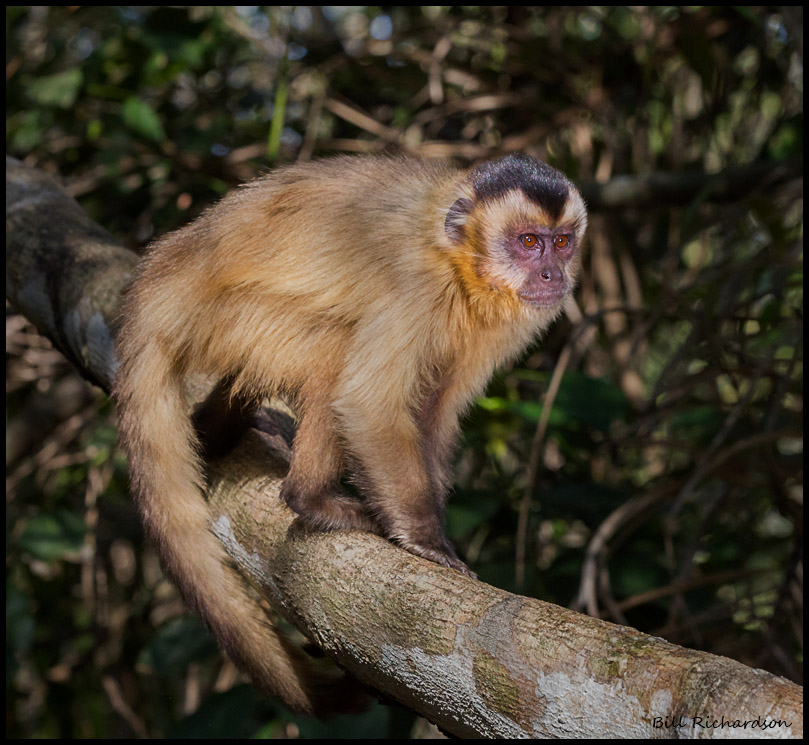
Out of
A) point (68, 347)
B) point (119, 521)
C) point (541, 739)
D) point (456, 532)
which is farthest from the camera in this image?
point (119, 521)

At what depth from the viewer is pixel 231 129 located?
4.49 metres

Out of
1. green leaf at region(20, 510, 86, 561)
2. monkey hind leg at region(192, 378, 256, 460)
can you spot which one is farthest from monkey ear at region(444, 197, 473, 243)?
green leaf at region(20, 510, 86, 561)

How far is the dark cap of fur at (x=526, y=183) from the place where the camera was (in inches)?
94.7

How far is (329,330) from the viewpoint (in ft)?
7.49

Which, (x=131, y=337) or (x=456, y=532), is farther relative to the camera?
(x=456, y=532)

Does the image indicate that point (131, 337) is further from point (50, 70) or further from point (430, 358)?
point (50, 70)

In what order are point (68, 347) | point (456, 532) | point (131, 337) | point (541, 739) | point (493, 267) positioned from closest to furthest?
1. point (541, 739)
2. point (131, 337)
3. point (493, 267)
4. point (68, 347)
5. point (456, 532)

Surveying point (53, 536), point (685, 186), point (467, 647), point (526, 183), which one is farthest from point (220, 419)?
point (685, 186)

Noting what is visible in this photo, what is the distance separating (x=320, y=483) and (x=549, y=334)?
2021 millimetres

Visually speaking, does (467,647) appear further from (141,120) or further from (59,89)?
(59,89)

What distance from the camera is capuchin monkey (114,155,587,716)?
212cm

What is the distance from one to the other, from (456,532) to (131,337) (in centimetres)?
138

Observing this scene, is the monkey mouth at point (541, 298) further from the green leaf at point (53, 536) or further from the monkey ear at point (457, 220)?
the green leaf at point (53, 536)

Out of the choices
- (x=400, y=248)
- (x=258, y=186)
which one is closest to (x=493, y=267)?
(x=400, y=248)
